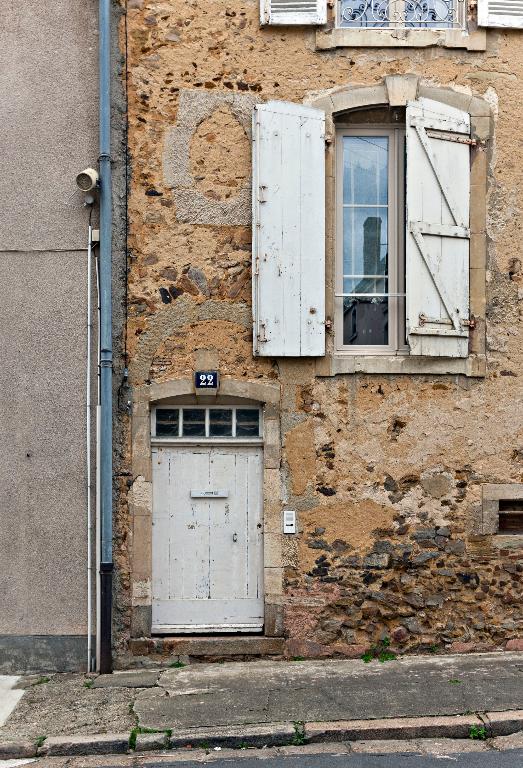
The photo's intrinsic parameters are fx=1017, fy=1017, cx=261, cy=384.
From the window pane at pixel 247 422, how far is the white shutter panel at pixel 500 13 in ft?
12.5

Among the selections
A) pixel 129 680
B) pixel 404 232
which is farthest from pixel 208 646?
pixel 404 232

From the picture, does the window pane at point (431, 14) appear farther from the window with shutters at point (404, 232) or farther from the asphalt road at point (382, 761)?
the asphalt road at point (382, 761)

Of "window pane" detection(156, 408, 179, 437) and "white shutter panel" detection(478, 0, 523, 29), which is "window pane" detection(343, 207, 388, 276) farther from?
"window pane" detection(156, 408, 179, 437)

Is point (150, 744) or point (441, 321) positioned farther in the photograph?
point (441, 321)

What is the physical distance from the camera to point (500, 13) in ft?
28.3

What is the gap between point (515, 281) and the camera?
8.66 meters

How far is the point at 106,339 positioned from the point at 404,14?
376 centimetres

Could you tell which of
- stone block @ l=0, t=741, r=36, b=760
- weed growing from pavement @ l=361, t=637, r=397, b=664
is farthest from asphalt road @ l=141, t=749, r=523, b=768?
weed growing from pavement @ l=361, t=637, r=397, b=664

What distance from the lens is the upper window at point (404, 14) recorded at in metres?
8.68

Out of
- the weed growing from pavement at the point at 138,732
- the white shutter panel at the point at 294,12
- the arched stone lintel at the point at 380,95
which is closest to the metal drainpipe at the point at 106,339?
the white shutter panel at the point at 294,12

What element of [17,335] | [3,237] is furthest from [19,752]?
[3,237]

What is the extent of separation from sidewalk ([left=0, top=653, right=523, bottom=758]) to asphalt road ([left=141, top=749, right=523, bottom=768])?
0.26 meters

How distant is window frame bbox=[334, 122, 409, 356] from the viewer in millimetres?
8734

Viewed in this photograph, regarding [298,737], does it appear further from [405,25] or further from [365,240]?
[405,25]
